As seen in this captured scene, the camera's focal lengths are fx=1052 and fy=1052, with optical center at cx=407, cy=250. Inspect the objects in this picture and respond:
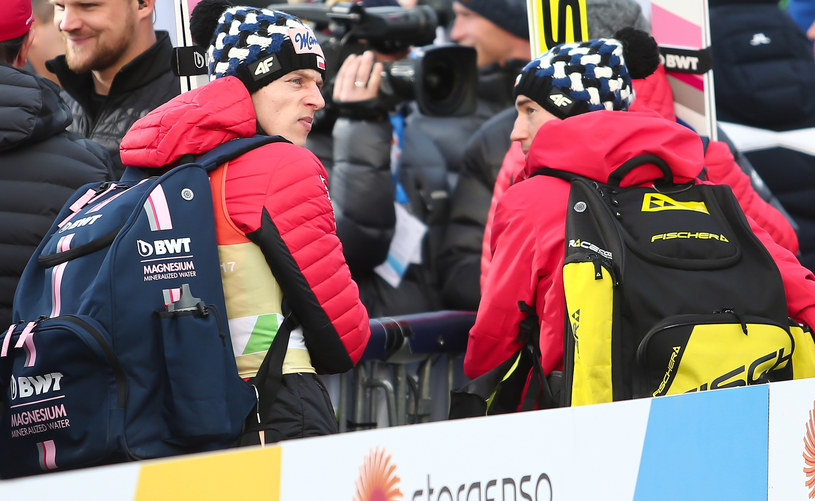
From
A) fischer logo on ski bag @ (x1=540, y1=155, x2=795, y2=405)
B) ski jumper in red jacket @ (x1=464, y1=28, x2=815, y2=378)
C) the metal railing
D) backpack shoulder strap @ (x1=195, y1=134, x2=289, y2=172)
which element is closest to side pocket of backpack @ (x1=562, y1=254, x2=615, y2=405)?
fischer logo on ski bag @ (x1=540, y1=155, x2=795, y2=405)

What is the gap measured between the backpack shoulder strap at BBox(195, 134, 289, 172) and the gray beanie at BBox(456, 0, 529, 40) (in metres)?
2.55

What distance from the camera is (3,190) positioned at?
250 cm

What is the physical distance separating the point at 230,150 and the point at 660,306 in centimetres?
93

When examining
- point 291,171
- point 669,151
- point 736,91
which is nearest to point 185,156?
point 291,171

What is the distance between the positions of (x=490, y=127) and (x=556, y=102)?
1.26 meters

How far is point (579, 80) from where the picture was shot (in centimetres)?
271

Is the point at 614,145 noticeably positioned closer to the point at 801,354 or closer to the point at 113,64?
the point at 801,354

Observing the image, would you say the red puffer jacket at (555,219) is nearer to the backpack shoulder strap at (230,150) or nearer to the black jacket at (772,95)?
the backpack shoulder strap at (230,150)

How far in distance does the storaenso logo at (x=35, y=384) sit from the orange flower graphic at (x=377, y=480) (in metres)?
0.70

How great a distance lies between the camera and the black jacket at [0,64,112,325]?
2484 mm

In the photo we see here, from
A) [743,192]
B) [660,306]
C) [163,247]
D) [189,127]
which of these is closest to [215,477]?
[163,247]

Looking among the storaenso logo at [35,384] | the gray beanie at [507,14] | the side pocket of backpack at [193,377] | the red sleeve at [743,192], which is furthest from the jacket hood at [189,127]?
the gray beanie at [507,14]

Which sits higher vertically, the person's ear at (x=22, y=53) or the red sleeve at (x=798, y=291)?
the person's ear at (x=22, y=53)

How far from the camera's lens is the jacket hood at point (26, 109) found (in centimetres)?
246
